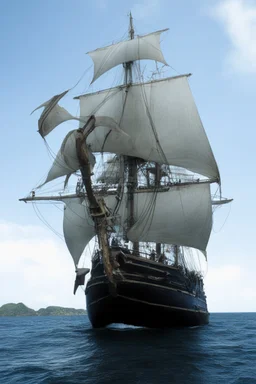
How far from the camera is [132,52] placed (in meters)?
28.7

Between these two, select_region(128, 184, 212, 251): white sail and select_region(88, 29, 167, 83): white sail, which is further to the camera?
select_region(88, 29, 167, 83): white sail

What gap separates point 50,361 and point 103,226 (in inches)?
231

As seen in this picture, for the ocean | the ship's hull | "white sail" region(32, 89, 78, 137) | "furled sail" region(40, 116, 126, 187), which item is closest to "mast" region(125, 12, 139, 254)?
the ship's hull

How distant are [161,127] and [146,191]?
185 inches

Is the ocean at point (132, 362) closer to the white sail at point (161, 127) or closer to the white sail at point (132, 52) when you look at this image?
the white sail at point (161, 127)

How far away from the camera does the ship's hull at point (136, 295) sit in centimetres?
1911

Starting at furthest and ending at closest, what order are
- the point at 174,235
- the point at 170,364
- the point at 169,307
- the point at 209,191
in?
the point at 209,191
the point at 174,235
the point at 169,307
the point at 170,364

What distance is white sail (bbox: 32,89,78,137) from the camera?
1551cm

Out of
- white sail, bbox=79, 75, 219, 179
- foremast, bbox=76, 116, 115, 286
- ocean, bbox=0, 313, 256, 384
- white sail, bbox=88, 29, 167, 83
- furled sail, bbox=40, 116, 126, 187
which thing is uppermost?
white sail, bbox=88, 29, 167, 83

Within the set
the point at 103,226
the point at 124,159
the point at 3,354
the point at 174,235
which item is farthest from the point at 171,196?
the point at 3,354

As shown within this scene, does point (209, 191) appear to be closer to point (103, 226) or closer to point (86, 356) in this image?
point (103, 226)

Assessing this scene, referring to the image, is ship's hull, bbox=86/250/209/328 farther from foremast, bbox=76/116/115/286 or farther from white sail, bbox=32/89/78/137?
white sail, bbox=32/89/78/137

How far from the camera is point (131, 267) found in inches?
763

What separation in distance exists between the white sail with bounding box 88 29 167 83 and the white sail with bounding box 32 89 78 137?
48.2 ft
